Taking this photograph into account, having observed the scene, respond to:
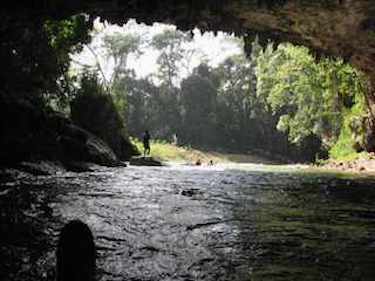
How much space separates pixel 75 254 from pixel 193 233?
140 inches

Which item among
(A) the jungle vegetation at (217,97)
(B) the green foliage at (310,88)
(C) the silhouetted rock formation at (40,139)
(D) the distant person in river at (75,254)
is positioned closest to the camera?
(D) the distant person in river at (75,254)

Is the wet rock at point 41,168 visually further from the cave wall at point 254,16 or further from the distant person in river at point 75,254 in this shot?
the distant person in river at point 75,254

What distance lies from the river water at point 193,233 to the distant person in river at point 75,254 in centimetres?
103

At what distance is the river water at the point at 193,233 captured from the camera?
501 centimetres

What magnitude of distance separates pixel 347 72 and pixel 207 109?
32023 mm

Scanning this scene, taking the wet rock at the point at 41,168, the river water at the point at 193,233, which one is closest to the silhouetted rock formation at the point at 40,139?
the wet rock at the point at 41,168

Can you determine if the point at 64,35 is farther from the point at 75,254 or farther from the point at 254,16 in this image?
the point at 75,254

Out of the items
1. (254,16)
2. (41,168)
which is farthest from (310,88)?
(41,168)

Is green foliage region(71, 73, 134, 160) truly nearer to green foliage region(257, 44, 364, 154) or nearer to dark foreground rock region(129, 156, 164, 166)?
dark foreground rock region(129, 156, 164, 166)

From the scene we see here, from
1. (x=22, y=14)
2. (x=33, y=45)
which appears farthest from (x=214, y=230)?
(x=33, y=45)

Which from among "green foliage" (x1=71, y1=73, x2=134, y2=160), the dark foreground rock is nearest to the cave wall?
the dark foreground rock

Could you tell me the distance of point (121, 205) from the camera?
31.0 ft

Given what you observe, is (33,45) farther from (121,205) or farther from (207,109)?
(207,109)

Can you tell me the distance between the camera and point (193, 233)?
7004 mm
